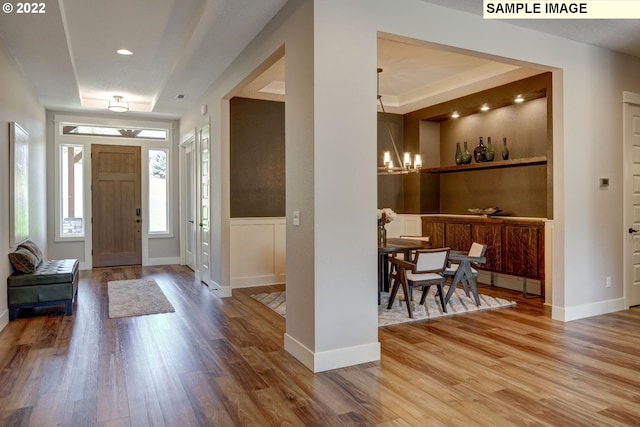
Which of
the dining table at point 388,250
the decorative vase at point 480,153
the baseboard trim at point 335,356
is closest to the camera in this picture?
the baseboard trim at point 335,356

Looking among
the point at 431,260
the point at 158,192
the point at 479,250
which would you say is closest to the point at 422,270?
the point at 431,260

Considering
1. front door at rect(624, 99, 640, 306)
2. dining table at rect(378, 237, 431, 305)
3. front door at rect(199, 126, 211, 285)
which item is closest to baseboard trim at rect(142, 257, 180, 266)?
front door at rect(199, 126, 211, 285)

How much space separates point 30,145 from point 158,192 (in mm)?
2906

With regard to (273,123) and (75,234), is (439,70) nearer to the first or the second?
(273,123)

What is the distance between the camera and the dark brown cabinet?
5426 millimetres

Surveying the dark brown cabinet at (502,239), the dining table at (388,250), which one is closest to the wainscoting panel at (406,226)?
the dark brown cabinet at (502,239)

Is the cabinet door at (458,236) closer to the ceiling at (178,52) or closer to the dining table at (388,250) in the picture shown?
the dining table at (388,250)

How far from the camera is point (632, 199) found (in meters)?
4.93

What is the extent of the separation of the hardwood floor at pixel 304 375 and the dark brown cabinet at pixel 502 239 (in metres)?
1.07

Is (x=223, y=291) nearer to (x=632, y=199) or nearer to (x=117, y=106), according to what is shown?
(x=117, y=106)

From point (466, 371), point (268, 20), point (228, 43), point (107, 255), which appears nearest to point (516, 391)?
point (466, 371)

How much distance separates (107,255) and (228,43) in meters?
5.51

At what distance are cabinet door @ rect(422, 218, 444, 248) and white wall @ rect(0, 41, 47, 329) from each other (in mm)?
5605

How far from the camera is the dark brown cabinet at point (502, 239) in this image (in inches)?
214
